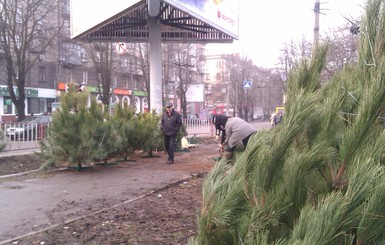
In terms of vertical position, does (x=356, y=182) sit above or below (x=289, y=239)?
above

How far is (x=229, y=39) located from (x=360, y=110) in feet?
51.1

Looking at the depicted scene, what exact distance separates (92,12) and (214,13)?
4.27 metres

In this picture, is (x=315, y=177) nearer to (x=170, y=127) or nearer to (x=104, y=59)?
(x=170, y=127)

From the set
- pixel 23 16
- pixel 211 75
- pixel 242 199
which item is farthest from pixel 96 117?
pixel 211 75

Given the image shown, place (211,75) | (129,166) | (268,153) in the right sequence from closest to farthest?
(268,153) → (129,166) → (211,75)

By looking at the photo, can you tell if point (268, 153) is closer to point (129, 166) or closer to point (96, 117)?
point (96, 117)

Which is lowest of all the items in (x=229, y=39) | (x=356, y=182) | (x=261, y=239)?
(x=261, y=239)

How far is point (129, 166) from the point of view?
10.6 metres

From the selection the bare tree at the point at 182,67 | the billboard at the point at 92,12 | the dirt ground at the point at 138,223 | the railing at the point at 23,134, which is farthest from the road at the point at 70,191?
the bare tree at the point at 182,67

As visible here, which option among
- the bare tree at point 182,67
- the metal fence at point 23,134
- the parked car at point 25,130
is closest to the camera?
the metal fence at point 23,134

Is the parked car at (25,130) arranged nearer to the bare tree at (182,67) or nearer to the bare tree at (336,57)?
the bare tree at (336,57)

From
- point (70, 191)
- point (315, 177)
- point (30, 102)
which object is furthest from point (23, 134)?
point (30, 102)

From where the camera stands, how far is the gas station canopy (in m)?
13.2

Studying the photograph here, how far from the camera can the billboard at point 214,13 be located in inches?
506
